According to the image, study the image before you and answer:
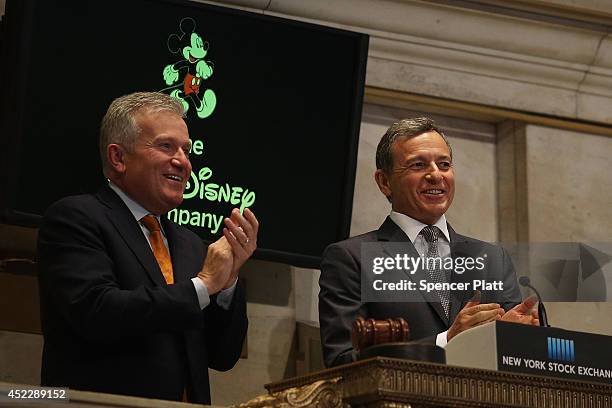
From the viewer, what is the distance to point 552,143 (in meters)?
6.24

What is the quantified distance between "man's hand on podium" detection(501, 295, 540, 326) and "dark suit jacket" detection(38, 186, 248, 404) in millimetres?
808

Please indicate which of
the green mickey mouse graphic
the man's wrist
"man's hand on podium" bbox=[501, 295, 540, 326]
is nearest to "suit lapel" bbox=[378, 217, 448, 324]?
"man's hand on podium" bbox=[501, 295, 540, 326]

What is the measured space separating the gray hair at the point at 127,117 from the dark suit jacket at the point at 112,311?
233mm

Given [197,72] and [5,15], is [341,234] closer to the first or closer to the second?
[197,72]

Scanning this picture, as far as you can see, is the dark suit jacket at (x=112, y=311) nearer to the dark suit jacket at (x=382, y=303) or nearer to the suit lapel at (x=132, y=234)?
the suit lapel at (x=132, y=234)

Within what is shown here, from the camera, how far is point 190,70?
525cm

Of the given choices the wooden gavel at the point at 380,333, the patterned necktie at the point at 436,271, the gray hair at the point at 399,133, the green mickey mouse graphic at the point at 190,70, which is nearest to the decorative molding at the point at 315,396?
the wooden gavel at the point at 380,333

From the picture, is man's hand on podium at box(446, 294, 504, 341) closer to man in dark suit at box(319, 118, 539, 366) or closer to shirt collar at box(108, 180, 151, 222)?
man in dark suit at box(319, 118, 539, 366)

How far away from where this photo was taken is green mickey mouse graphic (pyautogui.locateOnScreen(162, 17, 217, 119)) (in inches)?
205

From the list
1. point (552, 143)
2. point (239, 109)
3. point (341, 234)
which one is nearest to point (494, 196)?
point (552, 143)

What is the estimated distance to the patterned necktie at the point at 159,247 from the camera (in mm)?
3600

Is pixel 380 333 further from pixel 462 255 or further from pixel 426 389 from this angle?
pixel 462 255

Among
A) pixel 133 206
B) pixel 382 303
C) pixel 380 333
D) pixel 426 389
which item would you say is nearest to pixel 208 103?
pixel 133 206

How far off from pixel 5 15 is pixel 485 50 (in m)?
2.40
